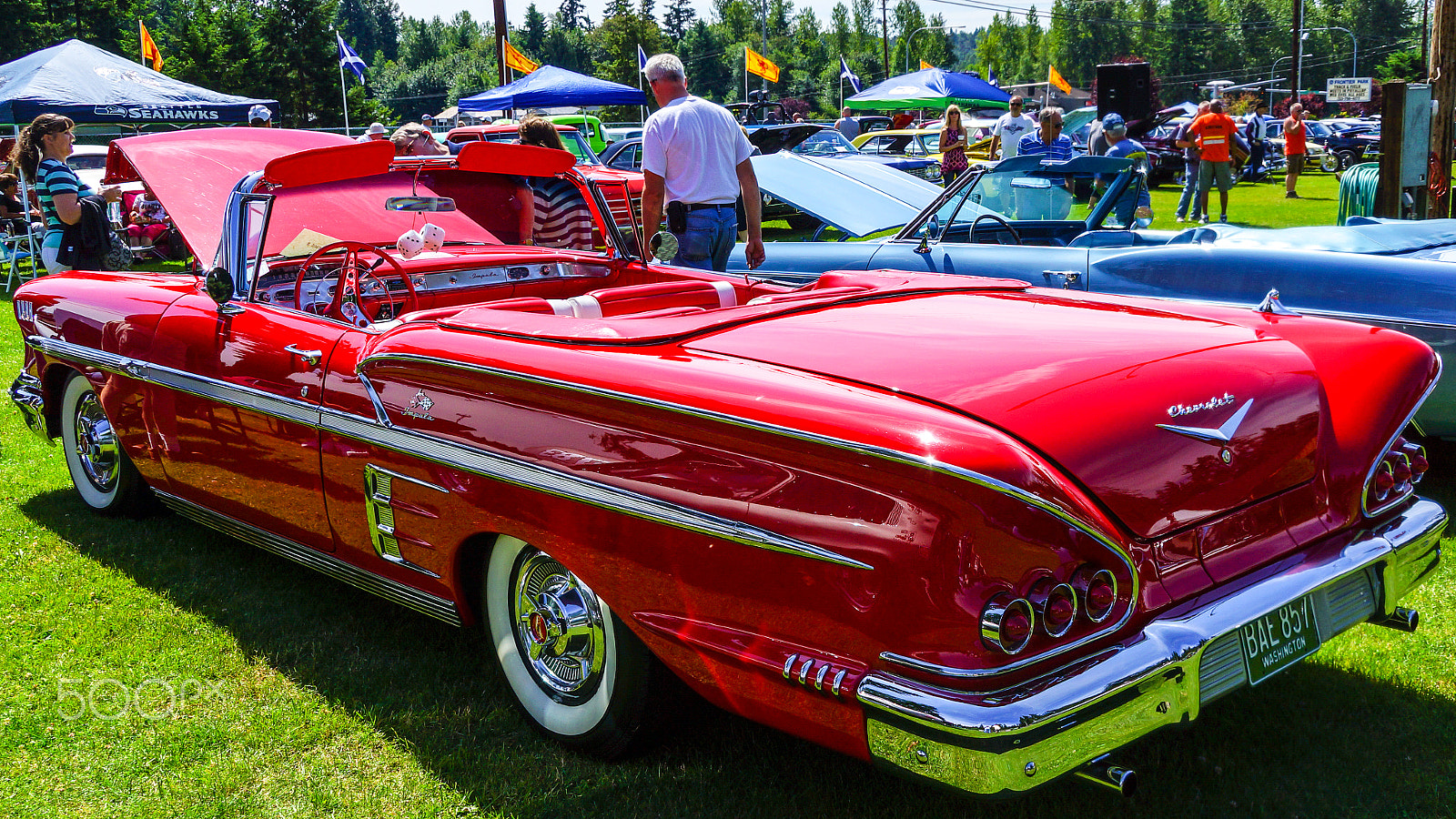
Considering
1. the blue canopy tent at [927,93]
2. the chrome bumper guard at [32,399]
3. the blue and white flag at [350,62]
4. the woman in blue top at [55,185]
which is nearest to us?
the chrome bumper guard at [32,399]

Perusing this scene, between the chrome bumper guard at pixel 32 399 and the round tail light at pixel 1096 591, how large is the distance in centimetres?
429

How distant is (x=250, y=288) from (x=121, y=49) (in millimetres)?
55004

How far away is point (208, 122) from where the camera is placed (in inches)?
589

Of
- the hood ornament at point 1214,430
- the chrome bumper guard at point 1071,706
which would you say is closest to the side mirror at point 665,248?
the hood ornament at point 1214,430

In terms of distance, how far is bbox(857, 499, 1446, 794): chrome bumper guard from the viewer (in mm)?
1827

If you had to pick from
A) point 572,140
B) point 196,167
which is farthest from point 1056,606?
point 572,140

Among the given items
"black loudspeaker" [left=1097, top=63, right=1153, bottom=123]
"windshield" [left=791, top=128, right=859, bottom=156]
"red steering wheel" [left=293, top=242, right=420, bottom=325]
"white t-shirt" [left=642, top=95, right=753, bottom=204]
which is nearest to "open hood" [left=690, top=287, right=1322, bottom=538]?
"red steering wheel" [left=293, top=242, right=420, bottom=325]

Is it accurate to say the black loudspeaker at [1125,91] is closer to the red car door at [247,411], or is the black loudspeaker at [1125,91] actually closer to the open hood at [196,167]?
the open hood at [196,167]

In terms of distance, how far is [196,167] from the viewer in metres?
4.28

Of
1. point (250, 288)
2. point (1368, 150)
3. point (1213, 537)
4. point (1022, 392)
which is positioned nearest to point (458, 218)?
point (250, 288)

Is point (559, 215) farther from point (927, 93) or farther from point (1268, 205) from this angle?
point (927, 93)

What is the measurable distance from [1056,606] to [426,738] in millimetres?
1690

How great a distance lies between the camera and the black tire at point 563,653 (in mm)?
2500

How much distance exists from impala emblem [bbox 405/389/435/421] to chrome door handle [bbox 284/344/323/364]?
46cm
